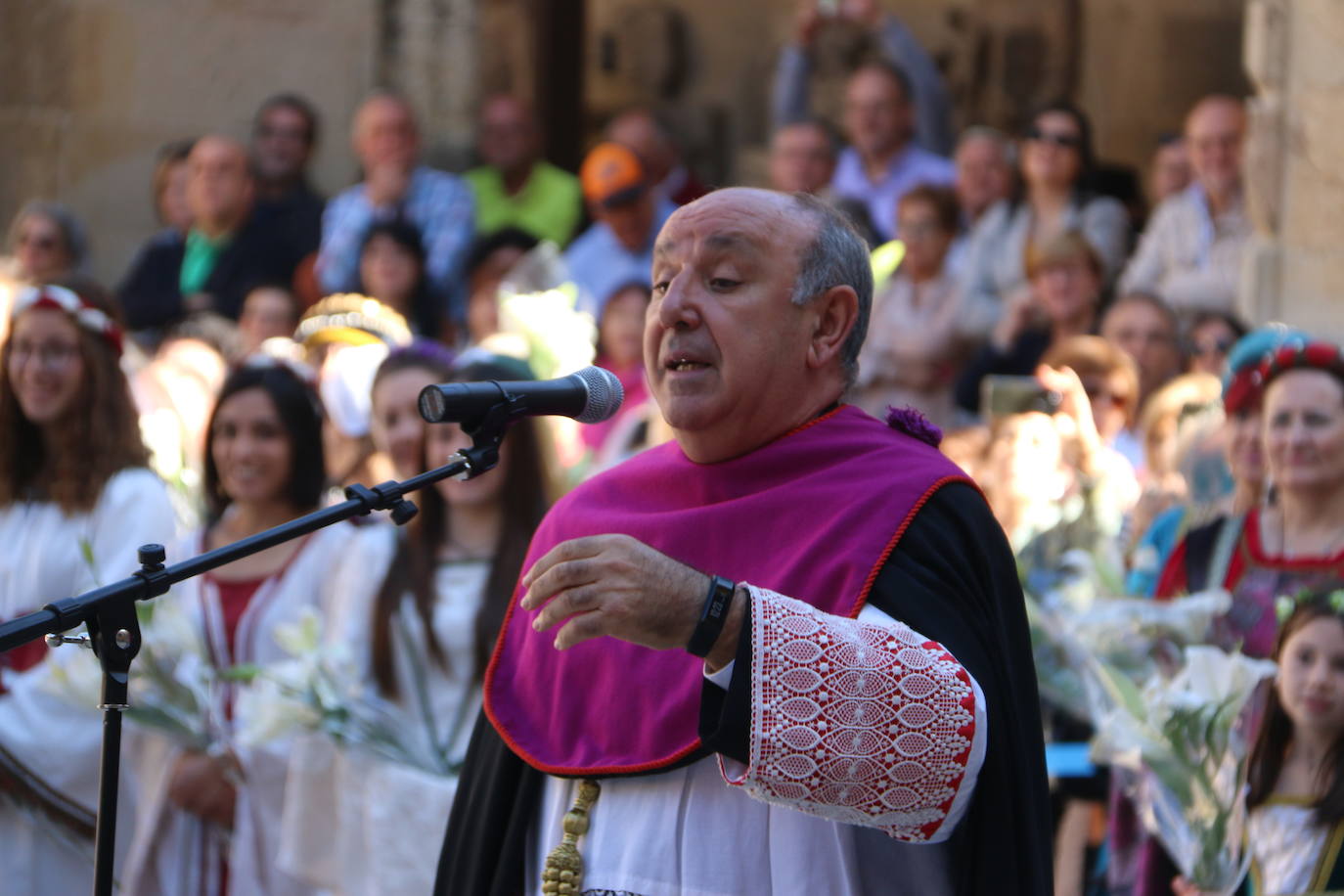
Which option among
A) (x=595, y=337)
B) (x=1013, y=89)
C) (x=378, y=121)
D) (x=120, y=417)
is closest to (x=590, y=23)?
(x=1013, y=89)

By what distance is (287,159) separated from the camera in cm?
1063

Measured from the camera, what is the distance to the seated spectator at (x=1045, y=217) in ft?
28.7

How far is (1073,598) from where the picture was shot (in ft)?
17.8

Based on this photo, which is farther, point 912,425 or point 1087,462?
point 1087,462

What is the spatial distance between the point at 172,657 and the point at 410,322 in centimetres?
404

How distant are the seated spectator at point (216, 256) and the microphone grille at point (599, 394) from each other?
284 inches

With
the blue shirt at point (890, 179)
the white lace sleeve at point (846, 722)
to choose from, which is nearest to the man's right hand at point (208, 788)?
the white lace sleeve at point (846, 722)

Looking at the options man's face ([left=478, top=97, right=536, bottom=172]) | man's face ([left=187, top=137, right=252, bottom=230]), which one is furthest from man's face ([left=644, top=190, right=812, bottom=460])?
man's face ([left=187, top=137, right=252, bottom=230])

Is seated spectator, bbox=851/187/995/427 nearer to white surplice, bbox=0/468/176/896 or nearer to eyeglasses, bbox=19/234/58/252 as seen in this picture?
white surplice, bbox=0/468/176/896

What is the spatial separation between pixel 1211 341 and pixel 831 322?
4449mm

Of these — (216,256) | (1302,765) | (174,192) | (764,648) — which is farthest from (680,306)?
(174,192)

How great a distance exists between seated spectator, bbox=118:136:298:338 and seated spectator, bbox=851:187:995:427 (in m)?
3.19

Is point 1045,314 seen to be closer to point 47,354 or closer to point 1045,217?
point 1045,217

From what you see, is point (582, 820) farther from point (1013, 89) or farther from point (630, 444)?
point (1013, 89)
